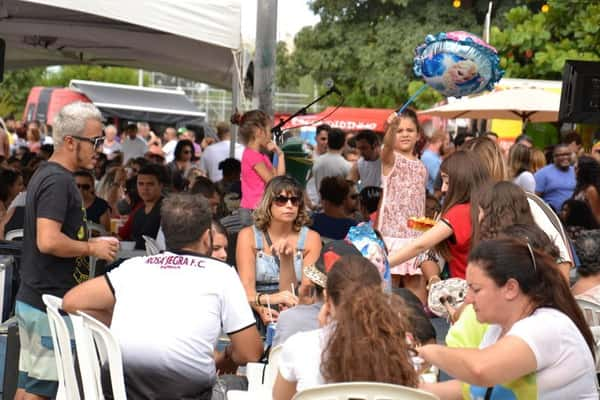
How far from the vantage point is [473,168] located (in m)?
5.77

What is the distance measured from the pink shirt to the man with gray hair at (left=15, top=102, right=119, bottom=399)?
3.09 m

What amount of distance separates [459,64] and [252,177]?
1.78m

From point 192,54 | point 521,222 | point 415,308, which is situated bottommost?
point 415,308

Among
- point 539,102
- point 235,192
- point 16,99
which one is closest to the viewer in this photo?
point 235,192

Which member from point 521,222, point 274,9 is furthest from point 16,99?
point 521,222

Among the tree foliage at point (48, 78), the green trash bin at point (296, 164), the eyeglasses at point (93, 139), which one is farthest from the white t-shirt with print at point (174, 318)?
the tree foliage at point (48, 78)

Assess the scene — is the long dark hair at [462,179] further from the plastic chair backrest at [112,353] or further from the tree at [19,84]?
the tree at [19,84]

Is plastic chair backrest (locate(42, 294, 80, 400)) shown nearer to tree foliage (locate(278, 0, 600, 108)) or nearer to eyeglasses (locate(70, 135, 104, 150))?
eyeglasses (locate(70, 135, 104, 150))

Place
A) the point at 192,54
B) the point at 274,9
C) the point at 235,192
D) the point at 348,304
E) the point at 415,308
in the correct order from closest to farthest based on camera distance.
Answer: the point at 348,304 < the point at 415,308 < the point at 274,9 < the point at 235,192 < the point at 192,54

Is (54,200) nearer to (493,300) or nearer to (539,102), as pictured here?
(493,300)

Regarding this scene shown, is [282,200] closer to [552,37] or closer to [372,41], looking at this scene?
[552,37]

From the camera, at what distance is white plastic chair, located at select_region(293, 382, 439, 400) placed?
324cm

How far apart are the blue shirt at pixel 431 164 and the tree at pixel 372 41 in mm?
24900

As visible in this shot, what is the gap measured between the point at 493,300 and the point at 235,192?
22.8ft
